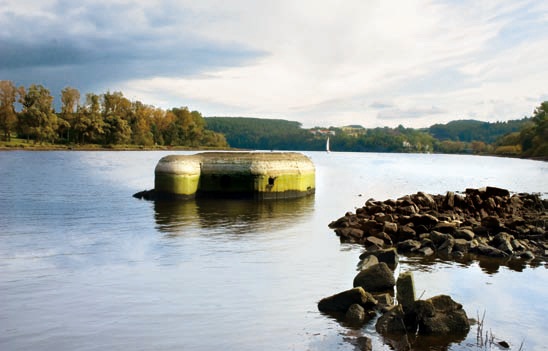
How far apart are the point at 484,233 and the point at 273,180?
17608 mm

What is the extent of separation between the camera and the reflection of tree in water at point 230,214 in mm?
23442

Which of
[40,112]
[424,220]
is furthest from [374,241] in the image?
[40,112]

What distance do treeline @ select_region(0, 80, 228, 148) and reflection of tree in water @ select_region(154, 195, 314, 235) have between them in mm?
115089

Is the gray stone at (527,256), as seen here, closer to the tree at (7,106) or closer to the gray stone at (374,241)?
the gray stone at (374,241)

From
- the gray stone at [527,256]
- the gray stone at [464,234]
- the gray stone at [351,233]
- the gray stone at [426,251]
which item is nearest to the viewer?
the gray stone at [527,256]

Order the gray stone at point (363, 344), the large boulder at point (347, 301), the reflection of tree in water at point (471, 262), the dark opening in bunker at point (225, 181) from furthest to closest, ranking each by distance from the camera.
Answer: the dark opening in bunker at point (225, 181)
the reflection of tree in water at point (471, 262)
the large boulder at point (347, 301)
the gray stone at point (363, 344)

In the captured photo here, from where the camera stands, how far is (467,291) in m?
12.9

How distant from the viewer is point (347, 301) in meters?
10.9

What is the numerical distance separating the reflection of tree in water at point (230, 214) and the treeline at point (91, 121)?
378ft

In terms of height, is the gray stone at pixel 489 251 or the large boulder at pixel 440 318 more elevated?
the large boulder at pixel 440 318

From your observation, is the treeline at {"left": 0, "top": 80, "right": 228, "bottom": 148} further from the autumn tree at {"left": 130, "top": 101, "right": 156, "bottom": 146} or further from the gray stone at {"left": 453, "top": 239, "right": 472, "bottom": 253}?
the gray stone at {"left": 453, "top": 239, "right": 472, "bottom": 253}

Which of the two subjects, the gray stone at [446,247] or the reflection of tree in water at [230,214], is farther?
the reflection of tree in water at [230,214]

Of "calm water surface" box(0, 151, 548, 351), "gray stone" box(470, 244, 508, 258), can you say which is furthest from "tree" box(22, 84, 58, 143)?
"gray stone" box(470, 244, 508, 258)

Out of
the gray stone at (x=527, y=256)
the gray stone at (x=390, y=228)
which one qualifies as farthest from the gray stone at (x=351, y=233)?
the gray stone at (x=527, y=256)
